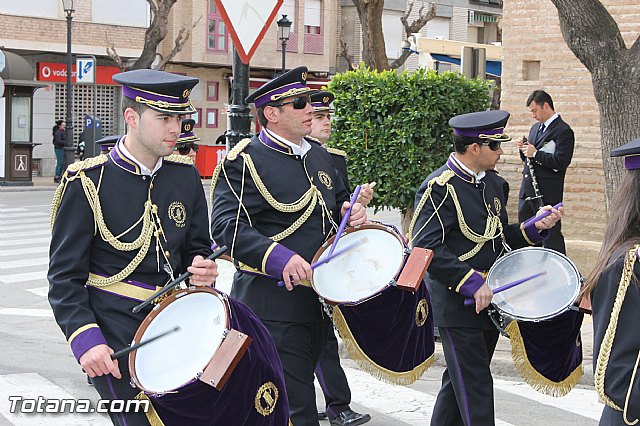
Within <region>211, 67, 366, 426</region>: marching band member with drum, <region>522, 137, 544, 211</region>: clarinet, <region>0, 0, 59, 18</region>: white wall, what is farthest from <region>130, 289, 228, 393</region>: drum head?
<region>0, 0, 59, 18</region>: white wall

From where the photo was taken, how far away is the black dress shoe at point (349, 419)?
6855 mm

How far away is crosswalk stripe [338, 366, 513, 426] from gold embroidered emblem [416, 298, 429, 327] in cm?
132

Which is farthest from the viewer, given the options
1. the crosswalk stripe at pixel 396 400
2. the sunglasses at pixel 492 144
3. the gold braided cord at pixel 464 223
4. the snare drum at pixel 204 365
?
the crosswalk stripe at pixel 396 400

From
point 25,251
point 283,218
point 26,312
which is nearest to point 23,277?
point 26,312

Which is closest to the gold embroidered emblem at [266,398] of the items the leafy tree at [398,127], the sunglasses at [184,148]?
the sunglasses at [184,148]

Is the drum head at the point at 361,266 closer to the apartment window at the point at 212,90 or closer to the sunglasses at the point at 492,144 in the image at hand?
the sunglasses at the point at 492,144

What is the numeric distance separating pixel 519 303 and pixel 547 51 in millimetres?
7316

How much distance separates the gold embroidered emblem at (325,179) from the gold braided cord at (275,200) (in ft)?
0.51

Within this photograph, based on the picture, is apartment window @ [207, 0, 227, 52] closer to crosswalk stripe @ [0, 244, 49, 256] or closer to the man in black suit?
crosswalk stripe @ [0, 244, 49, 256]

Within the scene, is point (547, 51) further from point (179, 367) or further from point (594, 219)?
point (179, 367)

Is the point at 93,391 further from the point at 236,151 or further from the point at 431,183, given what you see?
the point at 431,183

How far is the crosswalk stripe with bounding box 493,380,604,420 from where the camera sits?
290 inches

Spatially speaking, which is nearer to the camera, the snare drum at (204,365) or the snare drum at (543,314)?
the snare drum at (204,365)

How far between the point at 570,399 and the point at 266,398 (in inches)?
159
